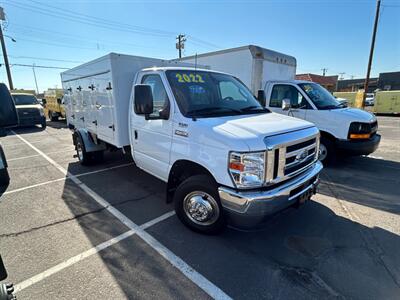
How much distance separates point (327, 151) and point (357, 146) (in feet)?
2.19

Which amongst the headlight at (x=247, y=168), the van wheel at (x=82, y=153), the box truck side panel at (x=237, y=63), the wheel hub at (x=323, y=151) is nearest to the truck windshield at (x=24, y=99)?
the van wheel at (x=82, y=153)

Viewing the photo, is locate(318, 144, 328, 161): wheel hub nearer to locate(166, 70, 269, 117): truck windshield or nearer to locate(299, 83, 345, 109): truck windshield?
locate(299, 83, 345, 109): truck windshield

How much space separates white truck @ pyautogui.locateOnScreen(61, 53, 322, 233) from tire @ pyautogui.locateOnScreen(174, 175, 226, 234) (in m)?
0.01

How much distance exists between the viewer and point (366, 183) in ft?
16.9

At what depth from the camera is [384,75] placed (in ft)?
149

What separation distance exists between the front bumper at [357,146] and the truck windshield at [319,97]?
1.06 m

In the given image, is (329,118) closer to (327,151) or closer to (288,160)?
(327,151)

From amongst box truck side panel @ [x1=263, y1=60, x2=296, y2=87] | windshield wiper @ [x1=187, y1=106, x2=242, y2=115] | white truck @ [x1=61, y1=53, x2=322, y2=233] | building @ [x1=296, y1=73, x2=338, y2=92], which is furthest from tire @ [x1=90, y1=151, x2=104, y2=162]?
building @ [x1=296, y1=73, x2=338, y2=92]

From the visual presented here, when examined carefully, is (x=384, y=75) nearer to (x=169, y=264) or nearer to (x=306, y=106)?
(x=306, y=106)

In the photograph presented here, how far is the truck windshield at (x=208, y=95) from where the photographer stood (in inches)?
131

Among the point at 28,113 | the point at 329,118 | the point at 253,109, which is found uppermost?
the point at 253,109

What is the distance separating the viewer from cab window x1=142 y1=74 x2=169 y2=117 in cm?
342

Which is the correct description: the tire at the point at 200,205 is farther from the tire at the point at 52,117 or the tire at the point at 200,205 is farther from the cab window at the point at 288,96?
the tire at the point at 52,117

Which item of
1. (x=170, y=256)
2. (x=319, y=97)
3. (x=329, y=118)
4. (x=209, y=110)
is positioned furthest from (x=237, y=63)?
(x=170, y=256)
